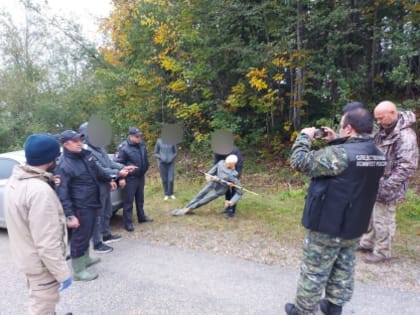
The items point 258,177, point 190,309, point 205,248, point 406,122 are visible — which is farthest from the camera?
point 258,177

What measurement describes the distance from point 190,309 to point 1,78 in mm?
15418

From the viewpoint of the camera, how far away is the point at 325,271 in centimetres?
278

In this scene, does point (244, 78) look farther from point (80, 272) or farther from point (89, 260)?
point (80, 272)

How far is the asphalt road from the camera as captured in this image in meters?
3.29

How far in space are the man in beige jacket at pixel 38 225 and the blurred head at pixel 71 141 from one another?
3.88 ft

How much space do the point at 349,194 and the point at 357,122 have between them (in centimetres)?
58

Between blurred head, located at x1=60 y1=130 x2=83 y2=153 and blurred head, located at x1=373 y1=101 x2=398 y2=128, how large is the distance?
11.4 feet

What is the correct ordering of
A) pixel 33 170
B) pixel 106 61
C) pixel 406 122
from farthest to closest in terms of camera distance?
pixel 106 61, pixel 406 122, pixel 33 170

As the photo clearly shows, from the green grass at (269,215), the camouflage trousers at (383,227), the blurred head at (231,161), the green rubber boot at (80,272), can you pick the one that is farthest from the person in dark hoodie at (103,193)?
the camouflage trousers at (383,227)

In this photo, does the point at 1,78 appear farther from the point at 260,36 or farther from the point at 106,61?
the point at 260,36

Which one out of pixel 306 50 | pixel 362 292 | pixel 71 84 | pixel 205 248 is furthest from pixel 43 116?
pixel 362 292

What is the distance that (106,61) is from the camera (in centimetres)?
1444

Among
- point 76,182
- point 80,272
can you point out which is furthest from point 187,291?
point 76,182

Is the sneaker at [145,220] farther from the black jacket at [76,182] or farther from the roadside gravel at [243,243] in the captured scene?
the black jacket at [76,182]
